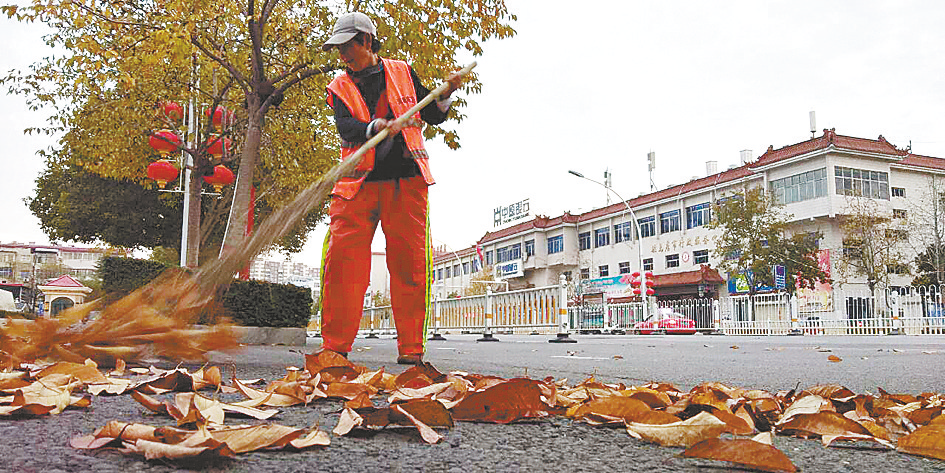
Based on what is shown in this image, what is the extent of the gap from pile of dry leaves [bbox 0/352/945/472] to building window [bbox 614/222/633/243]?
4285 cm

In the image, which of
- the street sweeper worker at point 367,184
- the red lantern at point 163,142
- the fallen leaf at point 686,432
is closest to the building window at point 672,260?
the red lantern at point 163,142

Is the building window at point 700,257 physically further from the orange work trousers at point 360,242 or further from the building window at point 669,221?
the orange work trousers at point 360,242

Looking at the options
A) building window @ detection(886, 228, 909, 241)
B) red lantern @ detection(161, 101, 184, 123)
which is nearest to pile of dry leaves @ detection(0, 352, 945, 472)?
red lantern @ detection(161, 101, 184, 123)

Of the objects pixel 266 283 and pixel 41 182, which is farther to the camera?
pixel 41 182

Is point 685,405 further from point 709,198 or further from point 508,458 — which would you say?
point 709,198

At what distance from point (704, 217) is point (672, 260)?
3309mm

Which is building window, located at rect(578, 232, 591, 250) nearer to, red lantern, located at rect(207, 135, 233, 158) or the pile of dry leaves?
red lantern, located at rect(207, 135, 233, 158)

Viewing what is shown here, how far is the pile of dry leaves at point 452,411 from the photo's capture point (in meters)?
1.25

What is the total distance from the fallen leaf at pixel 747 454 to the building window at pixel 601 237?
45.6 metres

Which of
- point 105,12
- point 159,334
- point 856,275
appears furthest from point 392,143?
point 856,275

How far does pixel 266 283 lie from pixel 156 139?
5.42 m

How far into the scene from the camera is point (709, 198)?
126 feet

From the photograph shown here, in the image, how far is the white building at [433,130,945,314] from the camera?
3291 centimetres

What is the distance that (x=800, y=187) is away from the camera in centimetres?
3388
